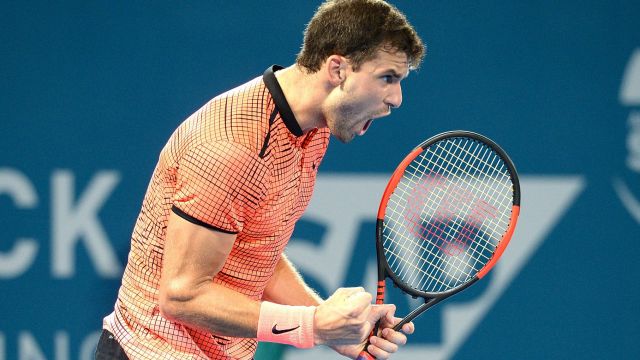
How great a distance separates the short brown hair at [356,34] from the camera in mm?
2125

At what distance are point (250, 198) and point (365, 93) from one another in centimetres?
36

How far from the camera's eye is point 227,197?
203 centimetres

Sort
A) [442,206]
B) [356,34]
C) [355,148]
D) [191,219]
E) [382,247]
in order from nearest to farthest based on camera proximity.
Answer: [191,219]
[356,34]
[382,247]
[442,206]
[355,148]

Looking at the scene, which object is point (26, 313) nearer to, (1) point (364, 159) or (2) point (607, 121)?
(1) point (364, 159)

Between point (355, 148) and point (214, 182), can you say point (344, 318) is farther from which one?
Answer: point (355, 148)

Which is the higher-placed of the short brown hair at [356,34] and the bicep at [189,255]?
the short brown hair at [356,34]

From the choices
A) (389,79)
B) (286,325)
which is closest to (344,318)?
(286,325)

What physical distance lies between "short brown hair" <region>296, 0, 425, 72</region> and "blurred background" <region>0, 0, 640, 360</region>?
1491mm

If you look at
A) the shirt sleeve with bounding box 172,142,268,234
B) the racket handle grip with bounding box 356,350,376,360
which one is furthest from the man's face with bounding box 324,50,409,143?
the racket handle grip with bounding box 356,350,376,360

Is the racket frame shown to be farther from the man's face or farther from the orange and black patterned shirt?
the man's face

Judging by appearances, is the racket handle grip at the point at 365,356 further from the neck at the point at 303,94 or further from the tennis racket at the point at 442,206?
the neck at the point at 303,94

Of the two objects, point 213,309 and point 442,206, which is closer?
point 213,309

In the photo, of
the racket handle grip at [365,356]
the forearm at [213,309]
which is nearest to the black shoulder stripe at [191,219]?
the forearm at [213,309]

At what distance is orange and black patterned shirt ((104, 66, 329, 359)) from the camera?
2025mm
